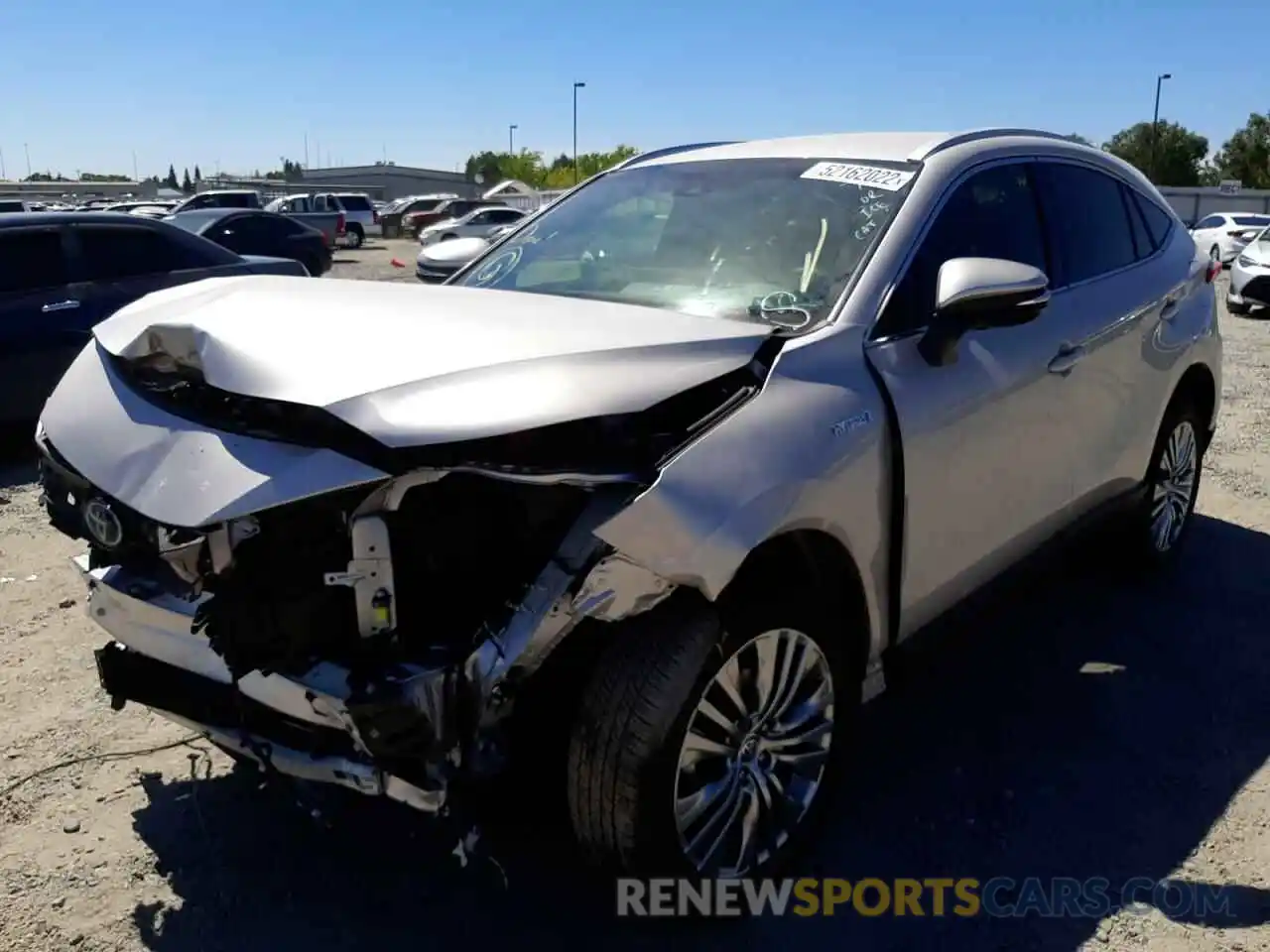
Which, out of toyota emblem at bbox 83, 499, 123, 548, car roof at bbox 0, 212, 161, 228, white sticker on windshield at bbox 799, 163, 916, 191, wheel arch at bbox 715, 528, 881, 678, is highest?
white sticker on windshield at bbox 799, 163, 916, 191

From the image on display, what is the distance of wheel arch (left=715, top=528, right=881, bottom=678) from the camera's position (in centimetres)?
256

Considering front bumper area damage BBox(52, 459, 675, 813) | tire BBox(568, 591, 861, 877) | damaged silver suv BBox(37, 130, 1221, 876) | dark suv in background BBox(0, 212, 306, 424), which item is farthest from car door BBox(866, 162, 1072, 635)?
dark suv in background BBox(0, 212, 306, 424)

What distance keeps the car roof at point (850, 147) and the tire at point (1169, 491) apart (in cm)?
152

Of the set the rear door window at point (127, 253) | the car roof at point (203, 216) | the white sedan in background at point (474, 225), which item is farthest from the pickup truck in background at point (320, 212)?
the rear door window at point (127, 253)

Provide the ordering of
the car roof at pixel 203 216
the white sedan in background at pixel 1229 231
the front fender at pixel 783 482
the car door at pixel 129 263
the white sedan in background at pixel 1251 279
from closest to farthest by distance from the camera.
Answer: the front fender at pixel 783 482
the car door at pixel 129 263
the white sedan in background at pixel 1251 279
the car roof at pixel 203 216
the white sedan in background at pixel 1229 231

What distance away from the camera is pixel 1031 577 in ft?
12.3

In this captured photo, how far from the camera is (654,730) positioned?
7.68ft

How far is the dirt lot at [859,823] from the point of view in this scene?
2.71 m

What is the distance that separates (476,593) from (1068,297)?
2.46 m

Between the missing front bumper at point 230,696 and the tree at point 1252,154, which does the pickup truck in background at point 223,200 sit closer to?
the missing front bumper at point 230,696

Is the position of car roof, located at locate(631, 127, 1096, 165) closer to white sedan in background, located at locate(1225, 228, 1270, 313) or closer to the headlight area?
the headlight area

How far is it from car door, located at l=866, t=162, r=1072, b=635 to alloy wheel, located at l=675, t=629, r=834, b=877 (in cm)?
47

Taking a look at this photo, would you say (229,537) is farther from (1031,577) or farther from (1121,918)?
(1031,577)

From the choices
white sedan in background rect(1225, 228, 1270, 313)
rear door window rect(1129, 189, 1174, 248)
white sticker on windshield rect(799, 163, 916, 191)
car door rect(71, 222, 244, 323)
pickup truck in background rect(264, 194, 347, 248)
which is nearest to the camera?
white sticker on windshield rect(799, 163, 916, 191)
